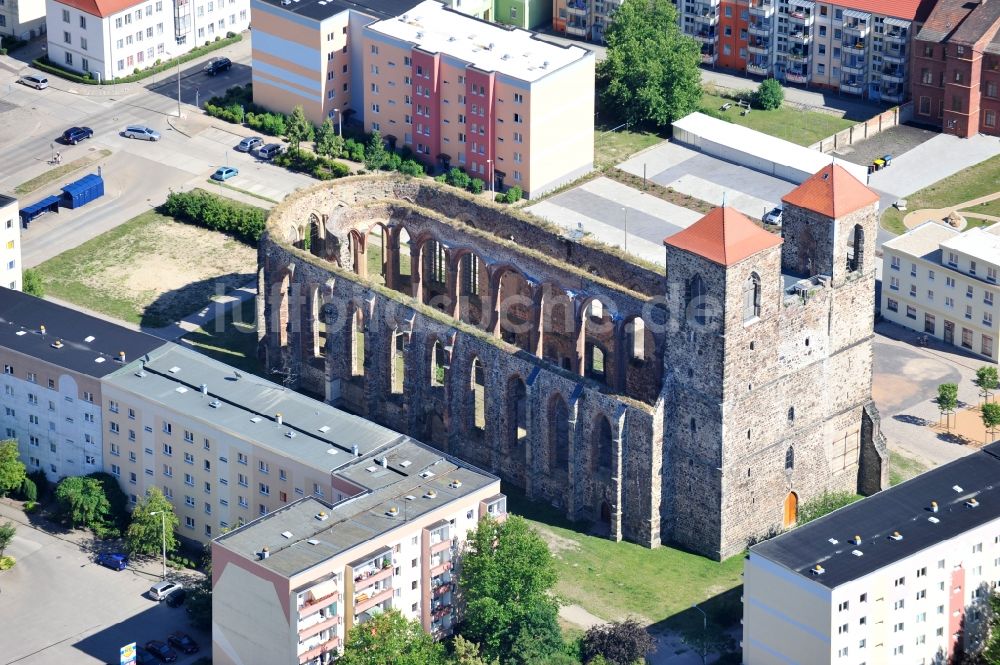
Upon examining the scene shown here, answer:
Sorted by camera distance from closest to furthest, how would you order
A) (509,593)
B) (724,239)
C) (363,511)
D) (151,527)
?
(363,511) < (509,593) < (724,239) < (151,527)

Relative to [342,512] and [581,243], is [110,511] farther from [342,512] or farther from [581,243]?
[581,243]

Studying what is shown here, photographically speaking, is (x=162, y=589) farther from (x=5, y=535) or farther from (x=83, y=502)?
(x=5, y=535)

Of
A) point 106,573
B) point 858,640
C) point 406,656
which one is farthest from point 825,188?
point 106,573

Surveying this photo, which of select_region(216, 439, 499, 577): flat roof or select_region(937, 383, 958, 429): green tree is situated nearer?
select_region(216, 439, 499, 577): flat roof

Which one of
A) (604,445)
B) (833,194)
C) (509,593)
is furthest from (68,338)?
(833,194)

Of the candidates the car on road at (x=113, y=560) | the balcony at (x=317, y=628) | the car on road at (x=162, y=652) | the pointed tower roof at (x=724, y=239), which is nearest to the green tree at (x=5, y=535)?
the car on road at (x=113, y=560)

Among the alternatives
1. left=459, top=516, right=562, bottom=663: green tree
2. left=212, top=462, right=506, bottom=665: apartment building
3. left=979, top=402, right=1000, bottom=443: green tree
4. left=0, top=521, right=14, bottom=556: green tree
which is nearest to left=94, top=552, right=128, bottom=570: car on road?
left=0, top=521, right=14, bottom=556: green tree

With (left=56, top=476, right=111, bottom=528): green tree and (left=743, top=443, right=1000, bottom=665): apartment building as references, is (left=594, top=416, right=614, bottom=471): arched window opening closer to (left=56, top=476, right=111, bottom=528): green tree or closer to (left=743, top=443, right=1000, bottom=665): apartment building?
(left=743, top=443, right=1000, bottom=665): apartment building
